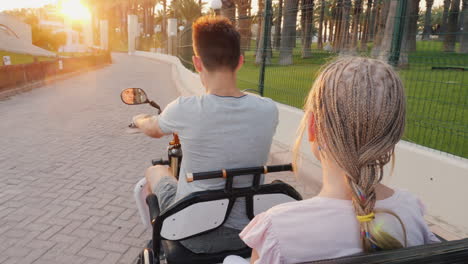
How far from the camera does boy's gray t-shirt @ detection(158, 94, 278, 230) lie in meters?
2.08

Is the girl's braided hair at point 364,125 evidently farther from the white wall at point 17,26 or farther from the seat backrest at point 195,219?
the white wall at point 17,26

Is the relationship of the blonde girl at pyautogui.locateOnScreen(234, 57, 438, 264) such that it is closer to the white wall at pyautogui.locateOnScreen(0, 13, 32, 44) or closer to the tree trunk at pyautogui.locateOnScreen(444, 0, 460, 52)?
the tree trunk at pyautogui.locateOnScreen(444, 0, 460, 52)

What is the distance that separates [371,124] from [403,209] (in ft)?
1.07

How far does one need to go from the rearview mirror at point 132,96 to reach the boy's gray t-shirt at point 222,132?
0.51 m

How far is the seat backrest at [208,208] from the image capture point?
195cm

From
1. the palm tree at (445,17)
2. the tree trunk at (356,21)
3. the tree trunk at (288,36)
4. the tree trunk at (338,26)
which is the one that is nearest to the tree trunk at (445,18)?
the palm tree at (445,17)

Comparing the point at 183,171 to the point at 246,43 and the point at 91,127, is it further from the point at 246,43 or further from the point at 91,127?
the point at 91,127

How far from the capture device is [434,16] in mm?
3906

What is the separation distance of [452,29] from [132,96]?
9.92ft

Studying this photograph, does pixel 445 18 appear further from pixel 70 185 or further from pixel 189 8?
pixel 189 8

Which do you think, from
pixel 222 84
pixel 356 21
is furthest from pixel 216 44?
pixel 356 21

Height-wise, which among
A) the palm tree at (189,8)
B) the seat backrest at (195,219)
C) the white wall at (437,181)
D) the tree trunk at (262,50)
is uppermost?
the palm tree at (189,8)

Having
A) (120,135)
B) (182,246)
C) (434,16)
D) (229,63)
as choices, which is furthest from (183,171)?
(120,135)

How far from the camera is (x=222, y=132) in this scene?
81.8 inches
